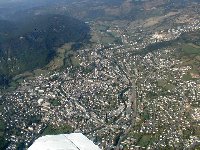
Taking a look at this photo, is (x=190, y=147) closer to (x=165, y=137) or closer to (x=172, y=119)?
(x=165, y=137)

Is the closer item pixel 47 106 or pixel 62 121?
pixel 62 121

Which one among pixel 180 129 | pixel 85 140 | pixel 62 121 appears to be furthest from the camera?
pixel 62 121

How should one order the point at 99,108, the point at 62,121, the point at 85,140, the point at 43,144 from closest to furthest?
the point at 43,144
the point at 85,140
the point at 62,121
the point at 99,108

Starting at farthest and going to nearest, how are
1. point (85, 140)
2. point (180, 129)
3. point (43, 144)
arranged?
point (180, 129) → point (85, 140) → point (43, 144)

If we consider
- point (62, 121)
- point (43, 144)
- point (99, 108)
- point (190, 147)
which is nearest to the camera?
point (43, 144)

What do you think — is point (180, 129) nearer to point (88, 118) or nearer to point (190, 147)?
point (190, 147)

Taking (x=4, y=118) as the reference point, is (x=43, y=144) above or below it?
above

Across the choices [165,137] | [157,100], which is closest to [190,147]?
[165,137]

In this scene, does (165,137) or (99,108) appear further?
(99,108)

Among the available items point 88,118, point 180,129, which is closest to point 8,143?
point 88,118
